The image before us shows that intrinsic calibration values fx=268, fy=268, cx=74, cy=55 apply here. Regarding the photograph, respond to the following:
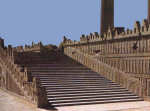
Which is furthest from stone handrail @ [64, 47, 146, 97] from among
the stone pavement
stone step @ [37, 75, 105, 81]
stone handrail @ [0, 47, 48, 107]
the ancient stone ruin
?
the stone pavement

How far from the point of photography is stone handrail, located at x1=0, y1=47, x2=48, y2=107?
13373mm

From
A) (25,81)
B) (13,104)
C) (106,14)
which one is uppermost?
(106,14)

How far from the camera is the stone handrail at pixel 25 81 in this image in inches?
527

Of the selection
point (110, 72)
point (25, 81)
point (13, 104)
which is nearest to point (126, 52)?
point (110, 72)

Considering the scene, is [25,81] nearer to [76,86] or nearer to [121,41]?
[76,86]

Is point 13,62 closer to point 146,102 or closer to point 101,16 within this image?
point 146,102

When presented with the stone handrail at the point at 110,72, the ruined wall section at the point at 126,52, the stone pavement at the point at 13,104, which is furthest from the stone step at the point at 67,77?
the stone pavement at the point at 13,104

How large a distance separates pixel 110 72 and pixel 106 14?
455 inches

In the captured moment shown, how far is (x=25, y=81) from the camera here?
48.8 feet

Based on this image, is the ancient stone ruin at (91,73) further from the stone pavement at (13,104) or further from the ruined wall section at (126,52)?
the stone pavement at (13,104)

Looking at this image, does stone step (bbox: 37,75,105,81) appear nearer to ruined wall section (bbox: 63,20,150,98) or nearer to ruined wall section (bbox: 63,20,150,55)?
ruined wall section (bbox: 63,20,150,98)

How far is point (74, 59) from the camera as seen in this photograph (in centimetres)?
2341

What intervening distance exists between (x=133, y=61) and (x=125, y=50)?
4.33ft

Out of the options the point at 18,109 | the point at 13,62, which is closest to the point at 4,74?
the point at 13,62
